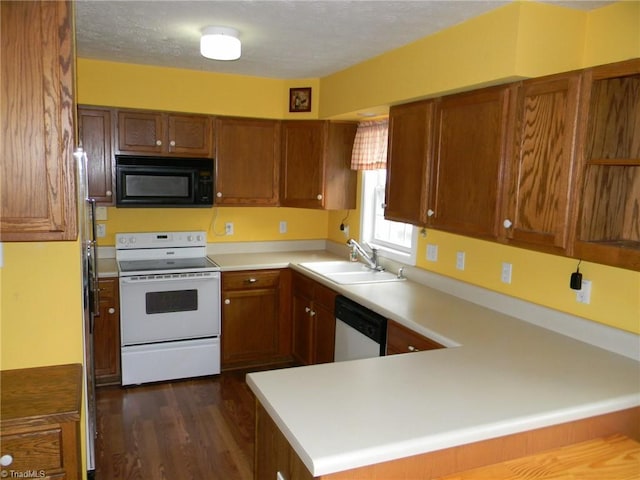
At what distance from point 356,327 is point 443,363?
1.06 m

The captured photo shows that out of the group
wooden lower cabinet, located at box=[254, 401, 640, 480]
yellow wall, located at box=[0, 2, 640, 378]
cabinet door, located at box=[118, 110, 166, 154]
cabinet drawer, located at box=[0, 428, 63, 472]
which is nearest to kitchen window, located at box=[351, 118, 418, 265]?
yellow wall, located at box=[0, 2, 640, 378]

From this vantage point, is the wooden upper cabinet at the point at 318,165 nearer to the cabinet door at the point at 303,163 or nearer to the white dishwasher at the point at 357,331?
the cabinet door at the point at 303,163

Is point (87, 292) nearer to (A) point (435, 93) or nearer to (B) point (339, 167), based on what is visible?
(A) point (435, 93)

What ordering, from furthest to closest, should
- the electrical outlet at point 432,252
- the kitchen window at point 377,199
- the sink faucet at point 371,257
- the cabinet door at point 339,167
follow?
the cabinet door at point 339,167 → the sink faucet at point 371,257 → the kitchen window at point 377,199 → the electrical outlet at point 432,252

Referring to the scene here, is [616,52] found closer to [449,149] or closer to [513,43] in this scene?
[513,43]

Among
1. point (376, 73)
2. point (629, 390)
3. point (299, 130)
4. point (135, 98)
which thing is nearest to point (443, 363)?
point (629, 390)

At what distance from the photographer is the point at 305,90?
4.04 m

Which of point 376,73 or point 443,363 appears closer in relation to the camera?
point 443,363

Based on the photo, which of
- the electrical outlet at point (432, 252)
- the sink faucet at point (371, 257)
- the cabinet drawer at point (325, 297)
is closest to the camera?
the electrical outlet at point (432, 252)

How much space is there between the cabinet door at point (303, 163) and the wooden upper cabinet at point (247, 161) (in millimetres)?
82

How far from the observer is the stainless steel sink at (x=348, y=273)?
137 inches

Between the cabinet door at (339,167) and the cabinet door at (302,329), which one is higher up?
the cabinet door at (339,167)

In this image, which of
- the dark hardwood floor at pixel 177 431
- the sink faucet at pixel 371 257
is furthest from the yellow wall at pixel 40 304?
the sink faucet at pixel 371 257

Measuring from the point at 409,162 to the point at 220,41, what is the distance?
1241 millimetres
